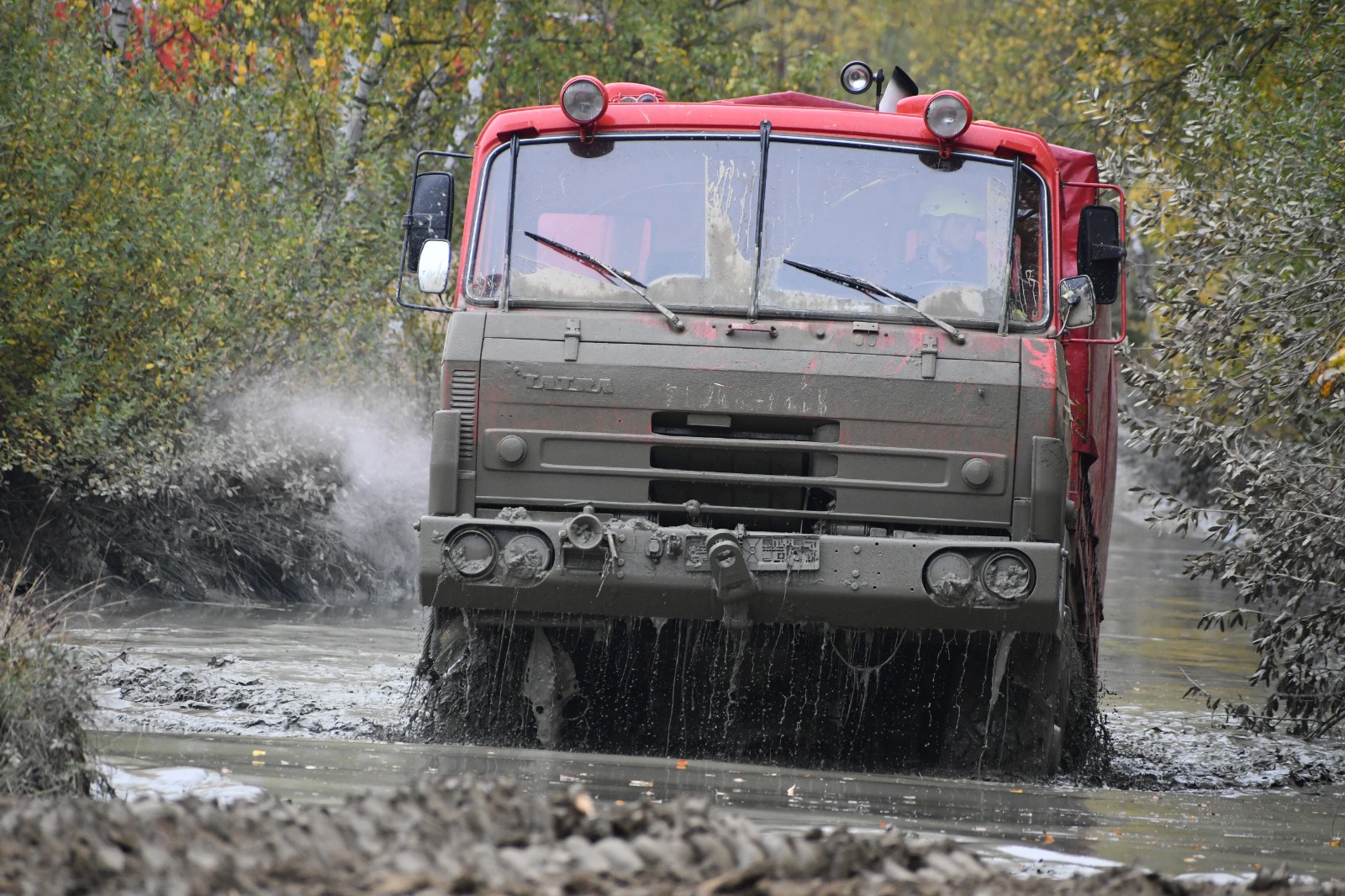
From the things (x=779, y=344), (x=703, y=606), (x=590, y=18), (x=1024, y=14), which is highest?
(x=1024, y=14)

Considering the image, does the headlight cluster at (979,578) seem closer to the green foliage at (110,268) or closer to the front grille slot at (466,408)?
the front grille slot at (466,408)

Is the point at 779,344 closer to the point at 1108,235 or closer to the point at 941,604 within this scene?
the point at 941,604

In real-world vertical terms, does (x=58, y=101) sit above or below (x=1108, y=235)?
above

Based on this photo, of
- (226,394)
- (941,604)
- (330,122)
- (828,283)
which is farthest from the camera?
(330,122)

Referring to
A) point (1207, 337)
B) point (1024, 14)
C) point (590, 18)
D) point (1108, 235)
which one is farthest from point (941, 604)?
point (1024, 14)

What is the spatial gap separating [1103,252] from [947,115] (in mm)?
1019

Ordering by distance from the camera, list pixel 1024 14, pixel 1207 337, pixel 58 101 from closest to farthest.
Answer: pixel 1207 337 → pixel 58 101 → pixel 1024 14

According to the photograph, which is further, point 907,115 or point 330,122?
point 330,122

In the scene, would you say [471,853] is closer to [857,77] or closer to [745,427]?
[745,427]

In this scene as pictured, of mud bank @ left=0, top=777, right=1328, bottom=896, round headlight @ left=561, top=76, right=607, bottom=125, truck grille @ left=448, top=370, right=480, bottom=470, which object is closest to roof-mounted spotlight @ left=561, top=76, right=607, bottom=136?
round headlight @ left=561, top=76, right=607, bottom=125

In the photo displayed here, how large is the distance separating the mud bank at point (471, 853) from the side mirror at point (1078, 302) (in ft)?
11.4

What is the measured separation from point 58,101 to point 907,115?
7.13 m

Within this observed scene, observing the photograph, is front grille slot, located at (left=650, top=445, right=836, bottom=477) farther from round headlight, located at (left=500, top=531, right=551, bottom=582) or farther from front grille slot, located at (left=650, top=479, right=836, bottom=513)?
round headlight, located at (left=500, top=531, right=551, bottom=582)

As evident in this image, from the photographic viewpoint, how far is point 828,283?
319 inches
